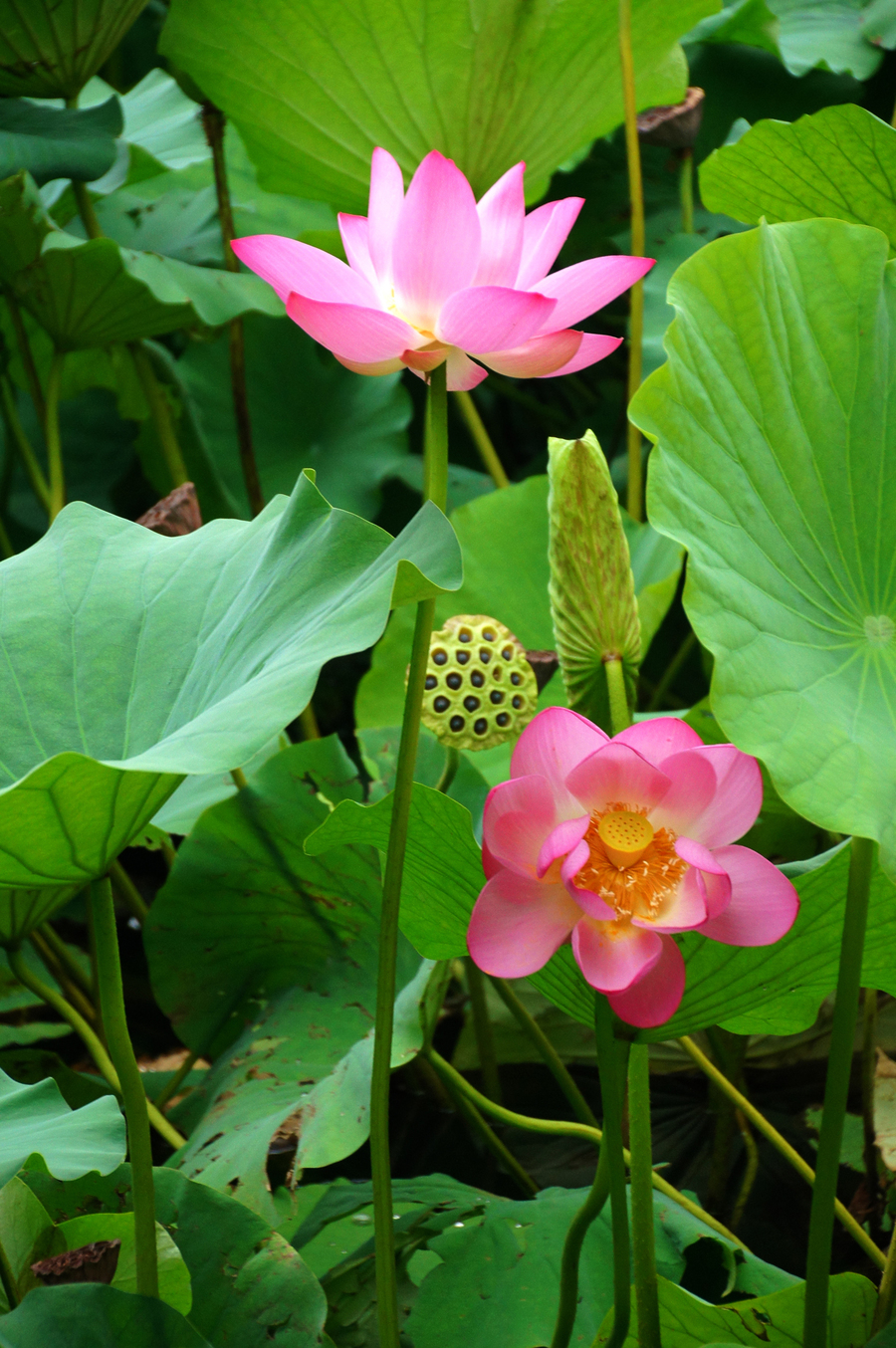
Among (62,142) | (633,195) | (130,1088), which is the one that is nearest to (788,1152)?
(130,1088)

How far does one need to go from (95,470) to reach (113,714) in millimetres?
1436

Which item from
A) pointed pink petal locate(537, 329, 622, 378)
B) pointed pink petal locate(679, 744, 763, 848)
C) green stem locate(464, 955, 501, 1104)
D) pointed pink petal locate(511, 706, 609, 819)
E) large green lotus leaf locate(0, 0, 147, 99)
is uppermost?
large green lotus leaf locate(0, 0, 147, 99)

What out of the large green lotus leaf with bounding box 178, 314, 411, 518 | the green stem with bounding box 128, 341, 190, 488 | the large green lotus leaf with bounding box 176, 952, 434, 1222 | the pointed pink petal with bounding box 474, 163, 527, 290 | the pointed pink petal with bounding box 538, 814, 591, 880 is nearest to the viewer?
the pointed pink petal with bounding box 538, 814, 591, 880

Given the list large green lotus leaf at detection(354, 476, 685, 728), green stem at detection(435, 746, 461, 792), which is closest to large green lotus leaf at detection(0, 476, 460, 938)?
green stem at detection(435, 746, 461, 792)

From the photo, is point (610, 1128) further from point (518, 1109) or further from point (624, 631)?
point (518, 1109)

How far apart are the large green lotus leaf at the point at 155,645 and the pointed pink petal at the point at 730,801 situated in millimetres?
130

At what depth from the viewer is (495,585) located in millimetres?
1208

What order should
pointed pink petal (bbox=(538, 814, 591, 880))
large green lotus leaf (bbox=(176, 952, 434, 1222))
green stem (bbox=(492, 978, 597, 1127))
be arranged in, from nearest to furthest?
pointed pink petal (bbox=(538, 814, 591, 880)) < large green lotus leaf (bbox=(176, 952, 434, 1222)) < green stem (bbox=(492, 978, 597, 1127))

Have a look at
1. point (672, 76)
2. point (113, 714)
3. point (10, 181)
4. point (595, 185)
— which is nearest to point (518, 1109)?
point (113, 714)

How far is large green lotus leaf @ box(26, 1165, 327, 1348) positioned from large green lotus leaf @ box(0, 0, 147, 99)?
955 mm

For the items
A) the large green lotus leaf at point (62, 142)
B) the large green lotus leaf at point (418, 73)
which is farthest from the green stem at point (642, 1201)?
the large green lotus leaf at point (62, 142)

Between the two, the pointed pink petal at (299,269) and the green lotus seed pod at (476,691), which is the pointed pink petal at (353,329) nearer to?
the pointed pink petal at (299,269)

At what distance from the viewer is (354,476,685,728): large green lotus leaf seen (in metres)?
1.20

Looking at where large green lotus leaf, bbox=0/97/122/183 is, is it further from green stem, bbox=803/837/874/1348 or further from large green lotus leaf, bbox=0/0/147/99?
green stem, bbox=803/837/874/1348
